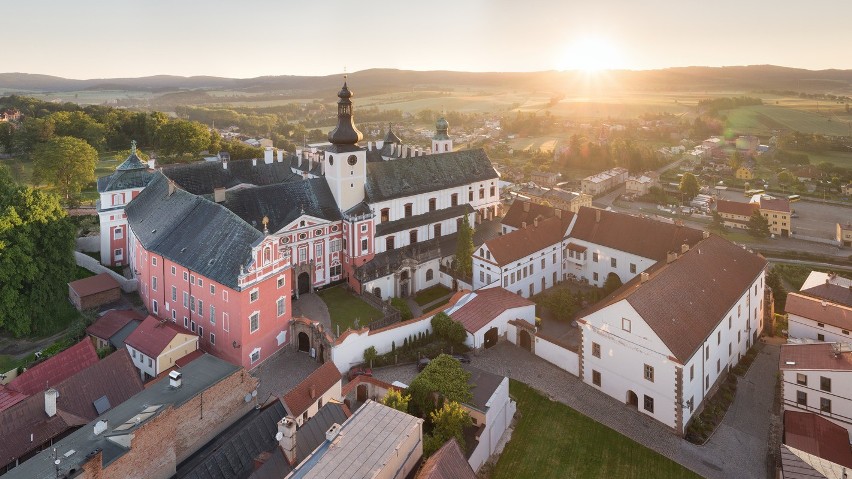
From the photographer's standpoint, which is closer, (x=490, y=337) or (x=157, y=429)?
(x=157, y=429)

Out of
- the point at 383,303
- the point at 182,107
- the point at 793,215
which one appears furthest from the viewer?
the point at 182,107

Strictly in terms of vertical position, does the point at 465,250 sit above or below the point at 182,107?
below

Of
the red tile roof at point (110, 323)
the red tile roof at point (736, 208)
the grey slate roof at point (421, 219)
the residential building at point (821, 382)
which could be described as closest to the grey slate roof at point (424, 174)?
the grey slate roof at point (421, 219)

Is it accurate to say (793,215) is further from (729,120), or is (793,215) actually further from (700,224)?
(729,120)

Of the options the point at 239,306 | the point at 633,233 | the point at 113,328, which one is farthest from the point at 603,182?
the point at 113,328

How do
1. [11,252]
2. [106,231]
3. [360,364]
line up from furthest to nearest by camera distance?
[106,231], [11,252], [360,364]

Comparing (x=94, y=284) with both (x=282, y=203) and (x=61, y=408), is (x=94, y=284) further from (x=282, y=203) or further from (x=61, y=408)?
(x=61, y=408)

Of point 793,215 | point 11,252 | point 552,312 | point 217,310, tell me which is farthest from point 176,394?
point 793,215
